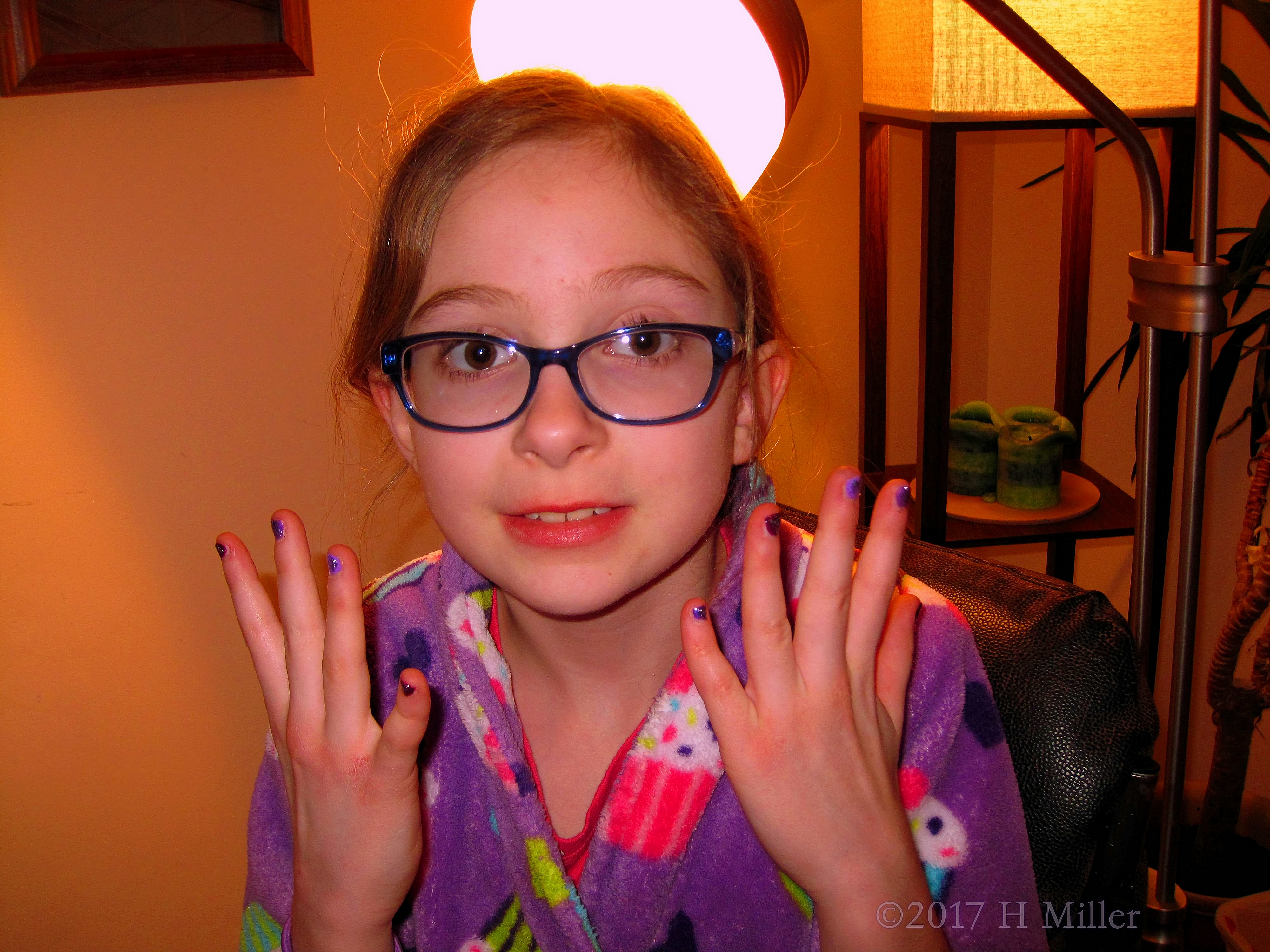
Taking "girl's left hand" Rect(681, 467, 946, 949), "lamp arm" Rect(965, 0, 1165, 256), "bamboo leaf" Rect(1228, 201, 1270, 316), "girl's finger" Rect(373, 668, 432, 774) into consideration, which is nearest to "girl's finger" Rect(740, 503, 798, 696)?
"girl's left hand" Rect(681, 467, 946, 949)

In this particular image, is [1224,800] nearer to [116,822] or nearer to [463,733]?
[463,733]

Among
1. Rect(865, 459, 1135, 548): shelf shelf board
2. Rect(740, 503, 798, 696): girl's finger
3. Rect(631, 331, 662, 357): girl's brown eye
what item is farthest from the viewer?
Rect(865, 459, 1135, 548): shelf shelf board

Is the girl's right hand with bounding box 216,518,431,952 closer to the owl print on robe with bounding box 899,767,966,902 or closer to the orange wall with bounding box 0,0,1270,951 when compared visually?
the owl print on robe with bounding box 899,767,966,902

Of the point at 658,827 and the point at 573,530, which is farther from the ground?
the point at 573,530

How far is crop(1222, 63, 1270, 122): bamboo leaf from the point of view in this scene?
55.0 inches

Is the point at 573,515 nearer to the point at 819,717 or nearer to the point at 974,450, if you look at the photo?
the point at 819,717

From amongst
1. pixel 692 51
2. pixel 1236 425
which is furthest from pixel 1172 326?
pixel 1236 425

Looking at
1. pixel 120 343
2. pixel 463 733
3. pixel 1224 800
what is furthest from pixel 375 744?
pixel 1224 800

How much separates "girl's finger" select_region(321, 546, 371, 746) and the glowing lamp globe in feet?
1.43

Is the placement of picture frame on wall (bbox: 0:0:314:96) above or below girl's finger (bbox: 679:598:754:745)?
above

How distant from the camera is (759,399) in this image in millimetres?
914

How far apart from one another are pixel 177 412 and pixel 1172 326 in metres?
1.55

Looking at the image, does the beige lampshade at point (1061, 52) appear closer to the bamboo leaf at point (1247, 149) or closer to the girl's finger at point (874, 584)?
the bamboo leaf at point (1247, 149)

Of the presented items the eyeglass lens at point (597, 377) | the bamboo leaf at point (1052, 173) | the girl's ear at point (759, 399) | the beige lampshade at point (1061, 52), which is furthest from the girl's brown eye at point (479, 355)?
the bamboo leaf at point (1052, 173)
